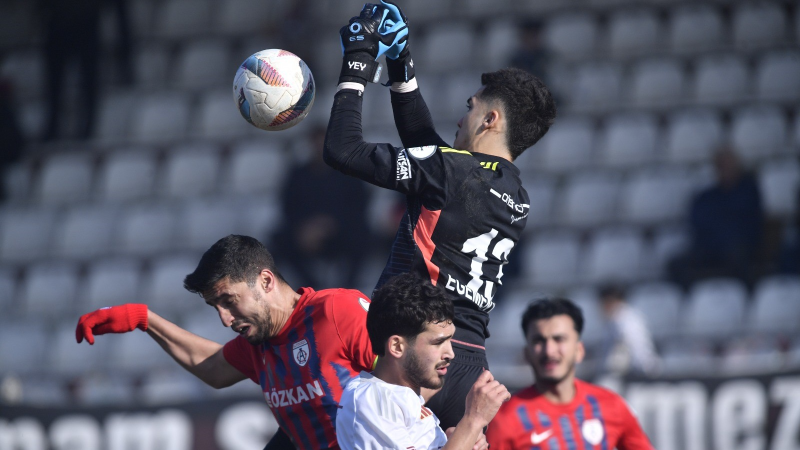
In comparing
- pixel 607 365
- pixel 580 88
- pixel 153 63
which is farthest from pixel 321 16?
pixel 607 365

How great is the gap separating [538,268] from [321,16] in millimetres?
5726

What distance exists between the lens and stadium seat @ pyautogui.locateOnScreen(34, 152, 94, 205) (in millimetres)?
13914

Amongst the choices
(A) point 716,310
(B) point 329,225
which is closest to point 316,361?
(B) point 329,225

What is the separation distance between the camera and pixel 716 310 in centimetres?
1003

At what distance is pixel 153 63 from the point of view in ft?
50.1

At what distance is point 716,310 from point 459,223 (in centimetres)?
671

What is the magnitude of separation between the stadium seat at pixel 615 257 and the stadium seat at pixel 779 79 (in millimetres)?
2503

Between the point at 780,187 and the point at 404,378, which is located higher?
the point at 780,187

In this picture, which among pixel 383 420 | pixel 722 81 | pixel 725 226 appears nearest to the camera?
pixel 383 420

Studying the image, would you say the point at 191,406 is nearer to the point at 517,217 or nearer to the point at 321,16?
the point at 517,217

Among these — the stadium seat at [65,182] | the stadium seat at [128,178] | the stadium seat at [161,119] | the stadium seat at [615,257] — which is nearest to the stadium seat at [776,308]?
the stadium seat at [615,257]

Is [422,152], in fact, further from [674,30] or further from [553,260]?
[674,30]

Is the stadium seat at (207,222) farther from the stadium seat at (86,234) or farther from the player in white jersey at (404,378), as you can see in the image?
the player in white jersey at (404,378)

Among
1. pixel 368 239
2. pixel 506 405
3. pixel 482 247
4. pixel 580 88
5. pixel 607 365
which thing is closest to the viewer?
pixel 482 247
